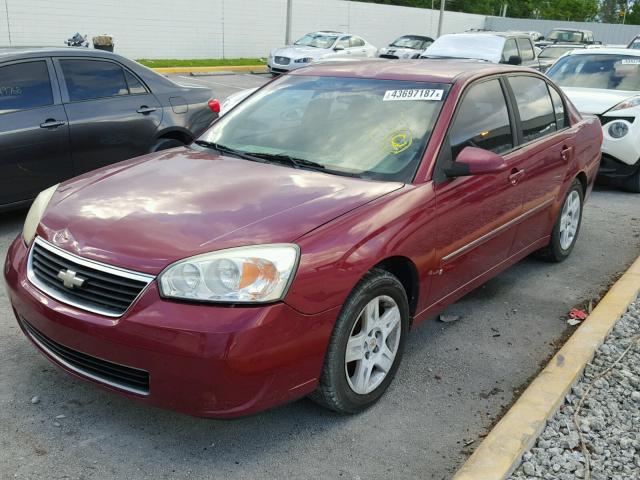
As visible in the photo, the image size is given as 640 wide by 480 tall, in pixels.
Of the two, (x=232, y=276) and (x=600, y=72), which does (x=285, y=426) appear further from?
(x=600, y=72)

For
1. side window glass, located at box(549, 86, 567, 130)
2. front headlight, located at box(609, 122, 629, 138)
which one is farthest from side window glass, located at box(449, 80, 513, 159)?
front headlight, located at box(609, 122, 629, 138)

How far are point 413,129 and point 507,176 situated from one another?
0.85 metres

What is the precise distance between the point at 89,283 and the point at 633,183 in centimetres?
726

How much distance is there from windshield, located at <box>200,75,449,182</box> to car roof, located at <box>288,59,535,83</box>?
0.07m

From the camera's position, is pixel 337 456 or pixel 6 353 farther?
pixel 6 353

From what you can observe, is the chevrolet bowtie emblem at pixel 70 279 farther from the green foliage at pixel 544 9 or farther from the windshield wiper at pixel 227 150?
the green foliage at pixel 544 9

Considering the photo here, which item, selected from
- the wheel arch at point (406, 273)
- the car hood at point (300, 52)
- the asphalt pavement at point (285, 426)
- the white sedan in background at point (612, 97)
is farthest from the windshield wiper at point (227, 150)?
the car hood at point (300, 52)

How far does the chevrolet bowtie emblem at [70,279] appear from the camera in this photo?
114 inches

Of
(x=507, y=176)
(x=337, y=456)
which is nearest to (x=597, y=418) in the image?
(x=337, y=456)

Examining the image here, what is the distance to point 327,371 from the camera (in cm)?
306

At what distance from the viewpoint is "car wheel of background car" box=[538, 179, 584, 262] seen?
5.44 metres

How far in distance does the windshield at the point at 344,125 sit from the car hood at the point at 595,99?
195 inches

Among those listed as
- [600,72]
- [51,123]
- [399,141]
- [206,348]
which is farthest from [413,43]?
[206,348]

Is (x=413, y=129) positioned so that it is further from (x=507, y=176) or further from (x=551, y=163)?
(x=551, y=163)
